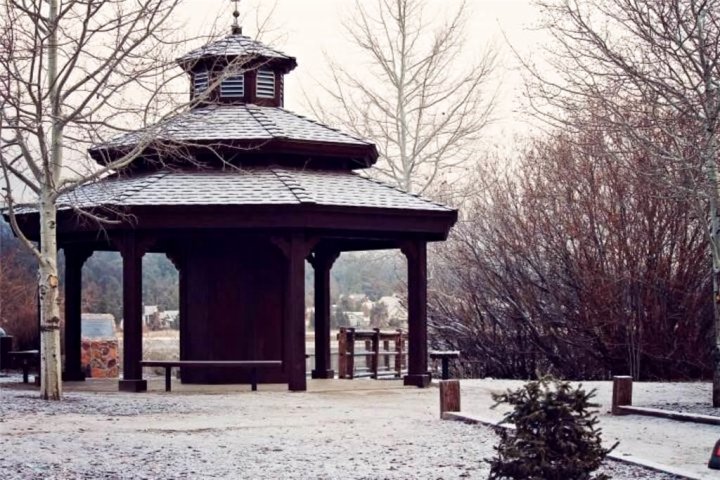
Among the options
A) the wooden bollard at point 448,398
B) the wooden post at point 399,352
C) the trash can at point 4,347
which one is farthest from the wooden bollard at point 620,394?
the trash can at point 4,347

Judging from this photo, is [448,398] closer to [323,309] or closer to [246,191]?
[246,191]

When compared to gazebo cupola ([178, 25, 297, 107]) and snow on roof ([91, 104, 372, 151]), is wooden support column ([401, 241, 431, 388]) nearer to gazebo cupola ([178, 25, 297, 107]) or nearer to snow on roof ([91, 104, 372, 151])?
snow on roof ([91, 104, 372, 151])

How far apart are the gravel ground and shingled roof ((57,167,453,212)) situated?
3106 mm

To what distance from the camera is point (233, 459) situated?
11078 millimetres

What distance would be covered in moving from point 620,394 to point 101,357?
15777 millimetres

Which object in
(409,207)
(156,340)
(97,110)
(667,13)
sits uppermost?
(667,13)

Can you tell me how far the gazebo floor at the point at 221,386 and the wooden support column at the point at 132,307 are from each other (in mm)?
470

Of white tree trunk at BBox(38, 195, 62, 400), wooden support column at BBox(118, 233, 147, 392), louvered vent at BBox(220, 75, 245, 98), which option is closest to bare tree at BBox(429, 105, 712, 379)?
louvered vent at BBox(220, 75, 245, 98)

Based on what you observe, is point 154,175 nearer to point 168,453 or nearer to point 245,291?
point 245,291

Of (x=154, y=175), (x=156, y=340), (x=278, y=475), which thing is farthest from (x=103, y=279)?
(x=278, y=475)

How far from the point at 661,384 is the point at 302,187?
324 inches

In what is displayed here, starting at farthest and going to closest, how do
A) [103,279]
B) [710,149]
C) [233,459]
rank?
1. [103,279]
2. [710,149]
3. [233,459]

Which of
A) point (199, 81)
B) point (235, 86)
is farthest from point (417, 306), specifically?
point (199, 81)

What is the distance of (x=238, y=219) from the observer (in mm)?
18328
